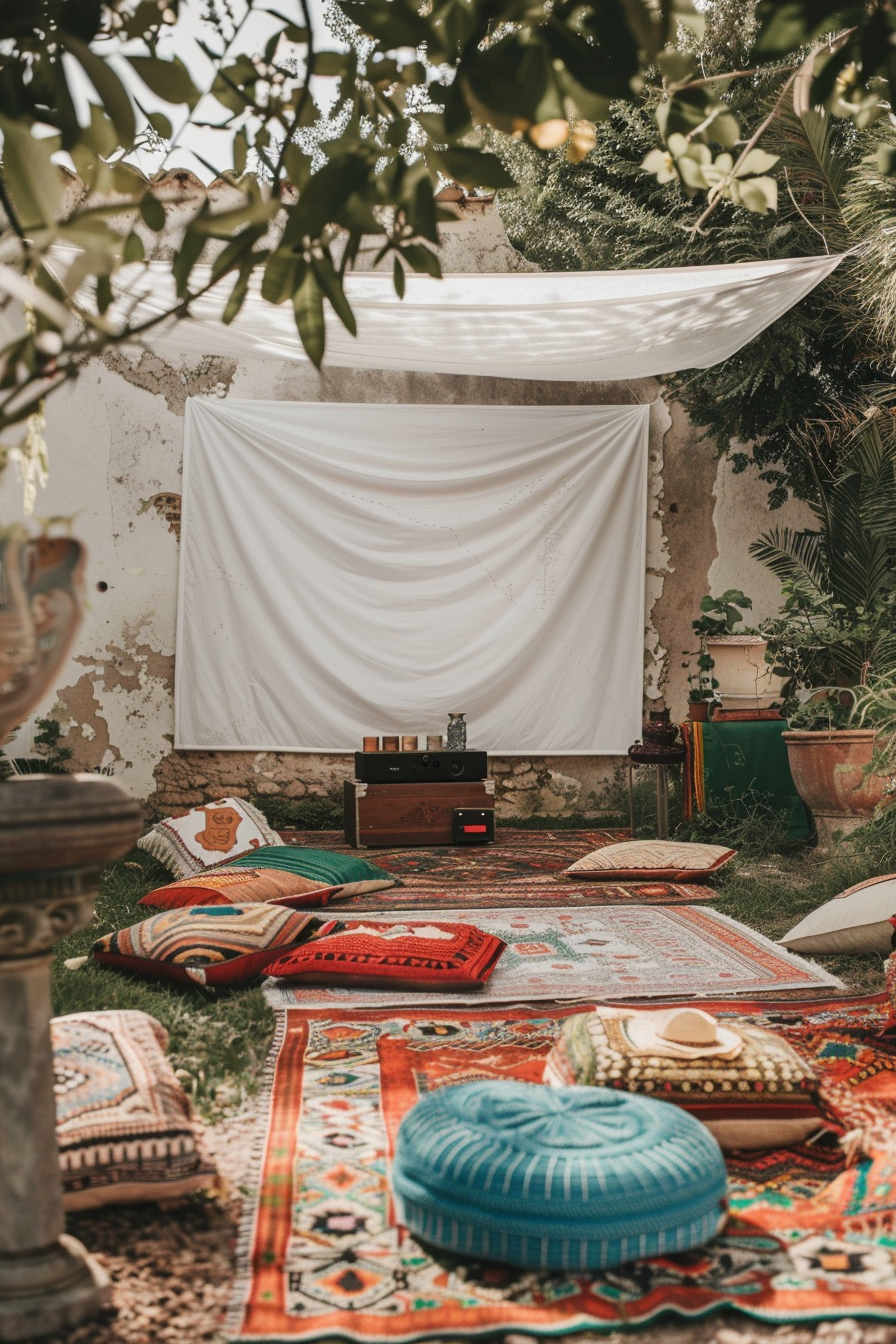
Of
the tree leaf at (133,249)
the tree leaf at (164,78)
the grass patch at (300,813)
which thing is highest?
the tree leaf at (164,78)

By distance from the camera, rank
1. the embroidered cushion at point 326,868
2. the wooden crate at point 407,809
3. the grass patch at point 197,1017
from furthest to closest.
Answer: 1. the wooden crate at point 407,809
2. the embroidered cushion at point 326,868
3. the grass patch at point 197,1017

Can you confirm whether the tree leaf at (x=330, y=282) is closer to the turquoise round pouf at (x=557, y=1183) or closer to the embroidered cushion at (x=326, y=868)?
the turquoise round pouf at (x=557, y=1183)

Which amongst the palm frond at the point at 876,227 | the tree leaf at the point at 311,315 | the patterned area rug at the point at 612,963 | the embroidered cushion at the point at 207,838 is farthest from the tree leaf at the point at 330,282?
the palm frond at the point at 876,227

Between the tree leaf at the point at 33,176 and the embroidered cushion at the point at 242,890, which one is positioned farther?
the embroidered cushion at the point at 242,890

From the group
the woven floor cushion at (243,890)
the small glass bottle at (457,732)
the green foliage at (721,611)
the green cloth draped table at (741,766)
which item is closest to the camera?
the woven floor cushion at (243,890)

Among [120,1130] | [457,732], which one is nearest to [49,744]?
[457,732]

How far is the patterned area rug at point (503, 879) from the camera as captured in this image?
4.52 m

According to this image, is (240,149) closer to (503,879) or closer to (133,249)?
(133,249)

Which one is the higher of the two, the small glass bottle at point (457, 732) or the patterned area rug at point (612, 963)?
the small glass bottle at point (457, 732)

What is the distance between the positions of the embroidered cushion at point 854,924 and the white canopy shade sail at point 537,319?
2.55 meters

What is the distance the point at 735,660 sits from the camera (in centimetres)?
646

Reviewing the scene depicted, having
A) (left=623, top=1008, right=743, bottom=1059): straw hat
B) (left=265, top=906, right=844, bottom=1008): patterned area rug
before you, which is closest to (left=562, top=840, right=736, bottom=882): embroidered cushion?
(left=265, top=906, right=844, bottom=1008): patterned area rug

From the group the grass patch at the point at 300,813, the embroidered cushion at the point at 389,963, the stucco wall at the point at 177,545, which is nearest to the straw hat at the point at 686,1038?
the embroidered cushion at the point at 389,963

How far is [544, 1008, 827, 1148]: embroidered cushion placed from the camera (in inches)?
82.2
